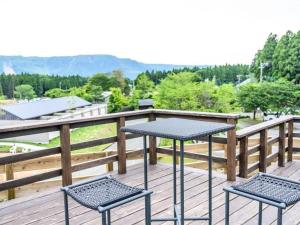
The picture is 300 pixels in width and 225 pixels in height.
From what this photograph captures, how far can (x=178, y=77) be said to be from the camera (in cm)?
2358

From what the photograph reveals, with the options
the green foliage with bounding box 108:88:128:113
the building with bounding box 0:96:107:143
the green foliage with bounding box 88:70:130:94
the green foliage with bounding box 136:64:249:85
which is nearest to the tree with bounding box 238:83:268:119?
the green foliage with bounding box 136:64:249:85

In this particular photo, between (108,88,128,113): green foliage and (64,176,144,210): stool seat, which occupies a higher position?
(64,176,144,210): stool seat

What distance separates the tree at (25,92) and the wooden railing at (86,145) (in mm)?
53214

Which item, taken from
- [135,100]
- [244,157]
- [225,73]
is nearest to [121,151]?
[244,157]

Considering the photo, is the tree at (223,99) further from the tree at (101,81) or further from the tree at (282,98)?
the tree at (101,81)

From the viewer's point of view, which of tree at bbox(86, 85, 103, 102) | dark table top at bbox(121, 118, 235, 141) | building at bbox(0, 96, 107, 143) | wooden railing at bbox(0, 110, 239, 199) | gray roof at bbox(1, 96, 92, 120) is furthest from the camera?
tree at bbox(86, 85, 103, 102)

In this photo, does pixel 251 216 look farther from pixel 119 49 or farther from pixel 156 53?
pixel 119 49

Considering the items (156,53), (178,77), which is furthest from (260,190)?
(156,53)

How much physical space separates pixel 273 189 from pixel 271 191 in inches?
1.8

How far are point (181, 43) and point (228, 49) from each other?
4854mm

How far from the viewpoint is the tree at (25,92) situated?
52844 mm

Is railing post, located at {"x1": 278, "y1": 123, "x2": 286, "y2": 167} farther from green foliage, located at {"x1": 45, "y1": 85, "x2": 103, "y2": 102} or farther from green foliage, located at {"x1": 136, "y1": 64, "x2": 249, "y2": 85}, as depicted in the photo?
green foliage, located at {"x1": 45, "y1": 85, "x2": 103, "y2": 102}

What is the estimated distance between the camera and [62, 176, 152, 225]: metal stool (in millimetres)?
1687

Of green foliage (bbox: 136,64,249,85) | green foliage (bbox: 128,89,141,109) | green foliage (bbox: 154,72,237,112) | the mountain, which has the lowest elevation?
green foliage (bbox: 128,89,141,109)
